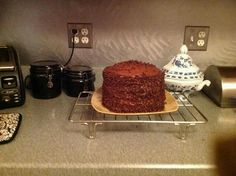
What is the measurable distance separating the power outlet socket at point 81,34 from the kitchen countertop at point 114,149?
0.35 m

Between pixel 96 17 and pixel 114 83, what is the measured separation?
1.31 feet

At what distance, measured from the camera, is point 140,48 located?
1.00 metres

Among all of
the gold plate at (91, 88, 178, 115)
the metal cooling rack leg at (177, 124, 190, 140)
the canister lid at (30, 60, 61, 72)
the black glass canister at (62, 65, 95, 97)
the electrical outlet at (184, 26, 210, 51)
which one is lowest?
the metal cooling rack leg at (177, 124, 190, 140)

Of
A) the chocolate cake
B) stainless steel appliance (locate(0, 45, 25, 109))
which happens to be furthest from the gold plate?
stainless steel appliance (locate(0, 45, 25, 109))

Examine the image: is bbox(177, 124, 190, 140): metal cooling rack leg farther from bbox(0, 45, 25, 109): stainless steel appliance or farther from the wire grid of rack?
bbox(0, 45, 25, 109): stainless steel appliance

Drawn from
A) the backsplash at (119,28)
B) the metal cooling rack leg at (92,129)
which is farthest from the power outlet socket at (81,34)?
the metal cooling rack leg at (92,129)

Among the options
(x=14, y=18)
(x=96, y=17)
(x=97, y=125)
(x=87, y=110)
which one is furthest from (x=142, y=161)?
(x=14, y=18)

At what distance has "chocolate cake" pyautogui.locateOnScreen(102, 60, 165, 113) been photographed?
66 cm

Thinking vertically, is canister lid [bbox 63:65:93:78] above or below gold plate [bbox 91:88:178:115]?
above

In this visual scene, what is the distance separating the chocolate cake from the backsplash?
332mm

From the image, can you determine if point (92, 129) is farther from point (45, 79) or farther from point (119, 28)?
point (119, 28)

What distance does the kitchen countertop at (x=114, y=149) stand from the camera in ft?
1.71

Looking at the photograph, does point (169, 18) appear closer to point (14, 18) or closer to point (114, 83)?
point (114, 83)

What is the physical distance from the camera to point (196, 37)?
3.24 ft
